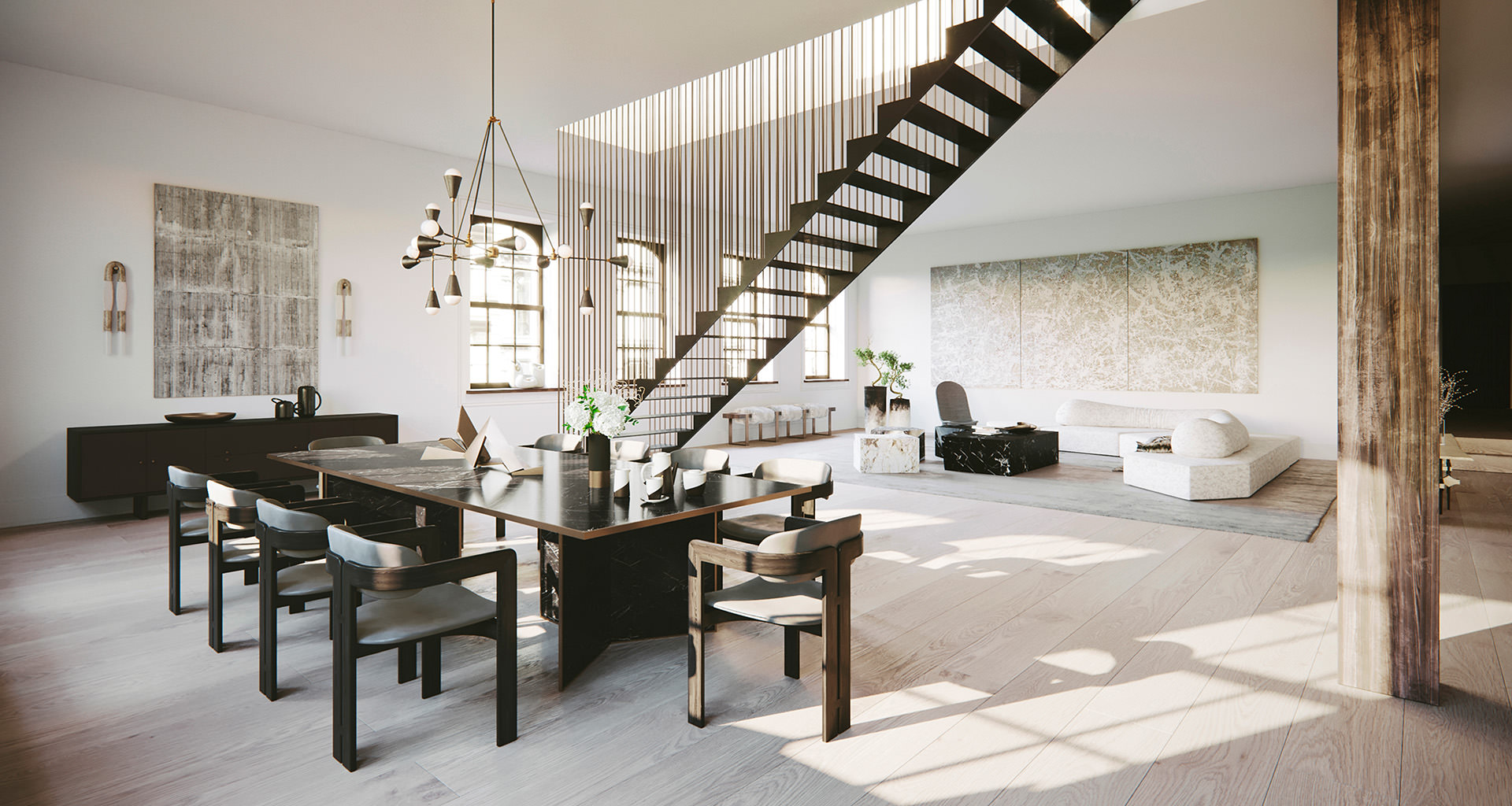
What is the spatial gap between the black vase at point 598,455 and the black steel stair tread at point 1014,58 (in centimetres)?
294

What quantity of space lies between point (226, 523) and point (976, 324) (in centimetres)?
1063

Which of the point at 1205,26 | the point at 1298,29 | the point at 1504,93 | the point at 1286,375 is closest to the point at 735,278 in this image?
the point at 1205,26

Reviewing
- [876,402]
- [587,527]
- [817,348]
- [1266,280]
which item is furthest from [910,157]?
[817,348]

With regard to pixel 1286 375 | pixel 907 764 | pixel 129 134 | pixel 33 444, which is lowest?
pixel 907 764

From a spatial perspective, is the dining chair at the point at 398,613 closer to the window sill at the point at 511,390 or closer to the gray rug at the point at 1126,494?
the gray rug at the point at 1126,494

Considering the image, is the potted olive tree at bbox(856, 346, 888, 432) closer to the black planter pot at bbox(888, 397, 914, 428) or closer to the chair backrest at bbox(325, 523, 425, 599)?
the black planter pot at bbox(888, 397, 914, 428)

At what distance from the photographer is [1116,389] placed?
1041 centimetres

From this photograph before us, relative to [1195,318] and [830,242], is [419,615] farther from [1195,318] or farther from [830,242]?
[1195,318]

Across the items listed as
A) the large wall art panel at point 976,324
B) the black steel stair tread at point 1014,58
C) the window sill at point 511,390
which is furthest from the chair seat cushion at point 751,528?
the large wall art panel at point 976,324

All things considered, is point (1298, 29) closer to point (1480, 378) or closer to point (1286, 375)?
point (1286, 375)

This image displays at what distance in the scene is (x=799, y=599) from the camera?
8.26ft

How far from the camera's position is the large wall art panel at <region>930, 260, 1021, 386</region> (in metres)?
11.4

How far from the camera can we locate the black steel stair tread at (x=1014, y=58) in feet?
13.2

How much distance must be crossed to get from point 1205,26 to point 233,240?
7.83m
